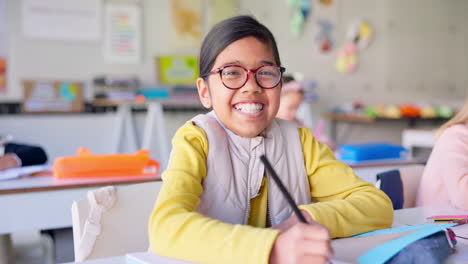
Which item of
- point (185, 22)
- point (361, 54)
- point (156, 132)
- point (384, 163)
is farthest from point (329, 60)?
point (384, 163)

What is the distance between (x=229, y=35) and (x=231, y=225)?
1.43 feet

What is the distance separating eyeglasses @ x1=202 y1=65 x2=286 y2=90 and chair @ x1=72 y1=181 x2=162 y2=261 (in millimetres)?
330

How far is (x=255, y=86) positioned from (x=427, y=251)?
0.46m

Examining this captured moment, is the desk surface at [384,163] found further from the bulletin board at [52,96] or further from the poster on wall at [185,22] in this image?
the bulletin board at [52,96]

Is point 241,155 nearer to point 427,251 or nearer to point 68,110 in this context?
point 427,251

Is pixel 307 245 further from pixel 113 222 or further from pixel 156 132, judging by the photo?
pixel 156 132

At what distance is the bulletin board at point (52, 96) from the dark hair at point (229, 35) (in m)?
3.84

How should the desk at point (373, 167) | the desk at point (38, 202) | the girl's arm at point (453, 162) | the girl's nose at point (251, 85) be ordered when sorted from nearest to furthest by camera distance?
the girl's nose at point (251, 85)
the girl's arm at point (453, 162)
the desk at point (38, 202)
the desk at point (373, 167)

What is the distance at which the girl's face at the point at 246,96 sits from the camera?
3.16 ft

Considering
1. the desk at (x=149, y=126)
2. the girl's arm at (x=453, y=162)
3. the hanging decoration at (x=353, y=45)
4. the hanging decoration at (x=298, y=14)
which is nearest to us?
the girl's arm at (x=453, y=162)

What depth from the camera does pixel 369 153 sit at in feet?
8.16

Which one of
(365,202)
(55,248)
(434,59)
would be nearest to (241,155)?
(365,202)

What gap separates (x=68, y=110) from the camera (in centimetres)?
456

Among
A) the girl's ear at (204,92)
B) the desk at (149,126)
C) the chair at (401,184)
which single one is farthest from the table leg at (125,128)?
the girl's ear at (204,92)
